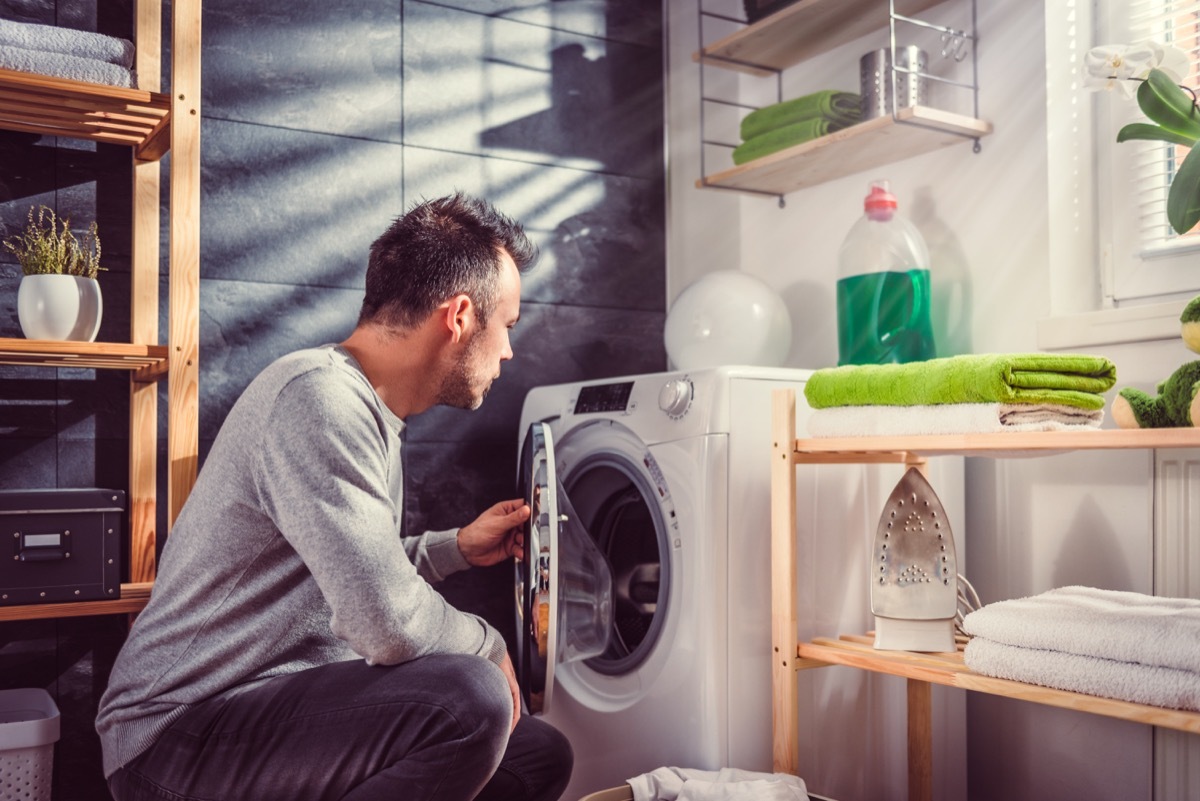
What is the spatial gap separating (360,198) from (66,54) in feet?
2.23

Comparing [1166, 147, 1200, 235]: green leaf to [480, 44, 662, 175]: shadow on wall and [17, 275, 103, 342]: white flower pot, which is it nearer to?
[480, 44, 662, 175]: shadow on wall

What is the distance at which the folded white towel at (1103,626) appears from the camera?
4.02 ft

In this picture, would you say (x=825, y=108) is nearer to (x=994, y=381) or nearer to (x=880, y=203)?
(x=880, y=203)

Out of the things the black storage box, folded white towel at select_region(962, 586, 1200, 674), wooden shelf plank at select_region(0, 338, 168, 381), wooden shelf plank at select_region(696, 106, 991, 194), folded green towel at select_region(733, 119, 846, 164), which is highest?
folded green towel at select_region(733, 119, 846, 164)

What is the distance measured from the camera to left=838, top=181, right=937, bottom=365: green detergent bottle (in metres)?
1.98

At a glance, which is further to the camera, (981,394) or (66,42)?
(66,42)

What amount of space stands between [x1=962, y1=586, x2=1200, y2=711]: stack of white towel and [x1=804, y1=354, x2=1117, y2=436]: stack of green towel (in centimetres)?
25

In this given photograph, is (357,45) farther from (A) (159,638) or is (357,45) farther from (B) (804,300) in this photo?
(A) (159,638)

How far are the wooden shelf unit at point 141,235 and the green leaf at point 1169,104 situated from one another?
1510 millimetres

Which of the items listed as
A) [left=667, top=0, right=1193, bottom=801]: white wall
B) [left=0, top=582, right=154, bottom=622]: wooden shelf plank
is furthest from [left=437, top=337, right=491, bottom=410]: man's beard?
[left=667, top=0, right=1193, bottom=801]: white wall

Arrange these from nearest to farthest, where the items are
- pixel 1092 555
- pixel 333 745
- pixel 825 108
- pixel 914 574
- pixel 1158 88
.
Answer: pixel 333 745 < pixel 1158 88 < pixel 914 574 < pixel 1092 555 < pixel 825 108

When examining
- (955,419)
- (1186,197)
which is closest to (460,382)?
(955,419)

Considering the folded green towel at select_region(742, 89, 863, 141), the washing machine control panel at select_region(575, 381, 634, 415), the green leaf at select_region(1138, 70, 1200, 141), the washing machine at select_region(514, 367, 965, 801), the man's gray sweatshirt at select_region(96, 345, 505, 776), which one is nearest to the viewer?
the man's gray sweatshirt at select_region(96, 345, 505, 776)

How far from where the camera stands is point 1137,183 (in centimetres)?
184
